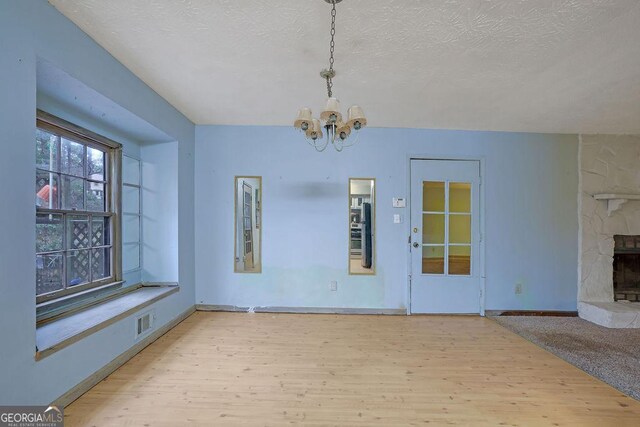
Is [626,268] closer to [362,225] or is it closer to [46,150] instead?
[362,225]

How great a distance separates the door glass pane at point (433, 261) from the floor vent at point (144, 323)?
10.1 ft

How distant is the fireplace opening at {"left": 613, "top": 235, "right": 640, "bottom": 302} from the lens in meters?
3.49

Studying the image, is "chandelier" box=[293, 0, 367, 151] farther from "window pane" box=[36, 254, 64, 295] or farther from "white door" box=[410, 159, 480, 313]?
"window pane" box=[36, 254, 64, 295]

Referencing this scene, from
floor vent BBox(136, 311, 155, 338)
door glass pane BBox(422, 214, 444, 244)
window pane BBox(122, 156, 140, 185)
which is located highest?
window pane BBox(122, 156, 140, 185)

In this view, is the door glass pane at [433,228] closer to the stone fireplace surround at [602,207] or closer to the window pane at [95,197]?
the stone fireplace surround at [602,207]

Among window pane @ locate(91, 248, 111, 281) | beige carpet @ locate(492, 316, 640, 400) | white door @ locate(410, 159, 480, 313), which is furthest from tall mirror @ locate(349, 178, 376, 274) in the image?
window pane @ locate(91, 248, 111, 281)

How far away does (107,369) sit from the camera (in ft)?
6.66

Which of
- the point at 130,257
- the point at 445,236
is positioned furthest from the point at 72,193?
the point at 445,236

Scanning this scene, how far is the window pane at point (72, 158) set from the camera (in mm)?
2225

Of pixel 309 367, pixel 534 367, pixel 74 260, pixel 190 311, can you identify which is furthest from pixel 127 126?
pixel 534 367

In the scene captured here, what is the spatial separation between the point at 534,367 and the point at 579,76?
242cm

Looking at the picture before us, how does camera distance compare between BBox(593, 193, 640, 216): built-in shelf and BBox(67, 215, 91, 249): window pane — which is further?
BBox(593, 193, 640, 216): built-in shelf

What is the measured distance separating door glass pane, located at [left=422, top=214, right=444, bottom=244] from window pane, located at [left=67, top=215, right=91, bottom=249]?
3601 mm

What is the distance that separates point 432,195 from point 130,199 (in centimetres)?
360
